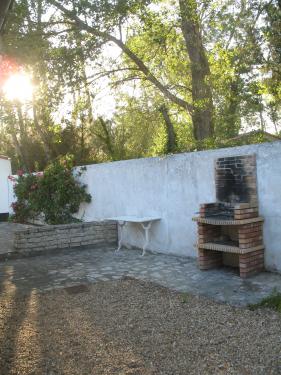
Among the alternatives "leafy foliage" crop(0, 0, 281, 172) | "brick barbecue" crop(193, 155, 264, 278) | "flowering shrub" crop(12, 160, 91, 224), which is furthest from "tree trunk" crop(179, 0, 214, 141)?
"brick barbecue" crop(193, 155, 264, 278)

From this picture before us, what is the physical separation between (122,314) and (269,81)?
6338mm

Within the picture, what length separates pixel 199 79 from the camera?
12.4 m

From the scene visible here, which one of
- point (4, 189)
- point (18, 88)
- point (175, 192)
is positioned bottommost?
point (175, 192)

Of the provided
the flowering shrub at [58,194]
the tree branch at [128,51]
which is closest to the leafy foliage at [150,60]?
the tree branch at [128,51]

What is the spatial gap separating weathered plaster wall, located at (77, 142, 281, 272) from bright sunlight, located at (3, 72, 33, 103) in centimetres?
346

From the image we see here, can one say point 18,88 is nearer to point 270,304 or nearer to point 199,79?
point 199,79

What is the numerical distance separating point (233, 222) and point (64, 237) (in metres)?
4.27

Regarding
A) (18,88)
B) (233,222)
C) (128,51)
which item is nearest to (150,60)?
(128,51)

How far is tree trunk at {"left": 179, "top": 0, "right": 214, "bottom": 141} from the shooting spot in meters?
11.7

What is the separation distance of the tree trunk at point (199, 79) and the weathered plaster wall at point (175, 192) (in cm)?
381

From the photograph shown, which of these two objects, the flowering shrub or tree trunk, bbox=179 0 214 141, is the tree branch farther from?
the flowering shrub

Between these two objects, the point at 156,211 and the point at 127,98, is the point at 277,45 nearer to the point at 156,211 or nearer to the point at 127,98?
the point at 156,211

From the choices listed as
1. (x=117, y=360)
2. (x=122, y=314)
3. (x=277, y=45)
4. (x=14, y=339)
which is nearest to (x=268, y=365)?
(x=117, y=360)

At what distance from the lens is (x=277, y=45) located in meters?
8.09
